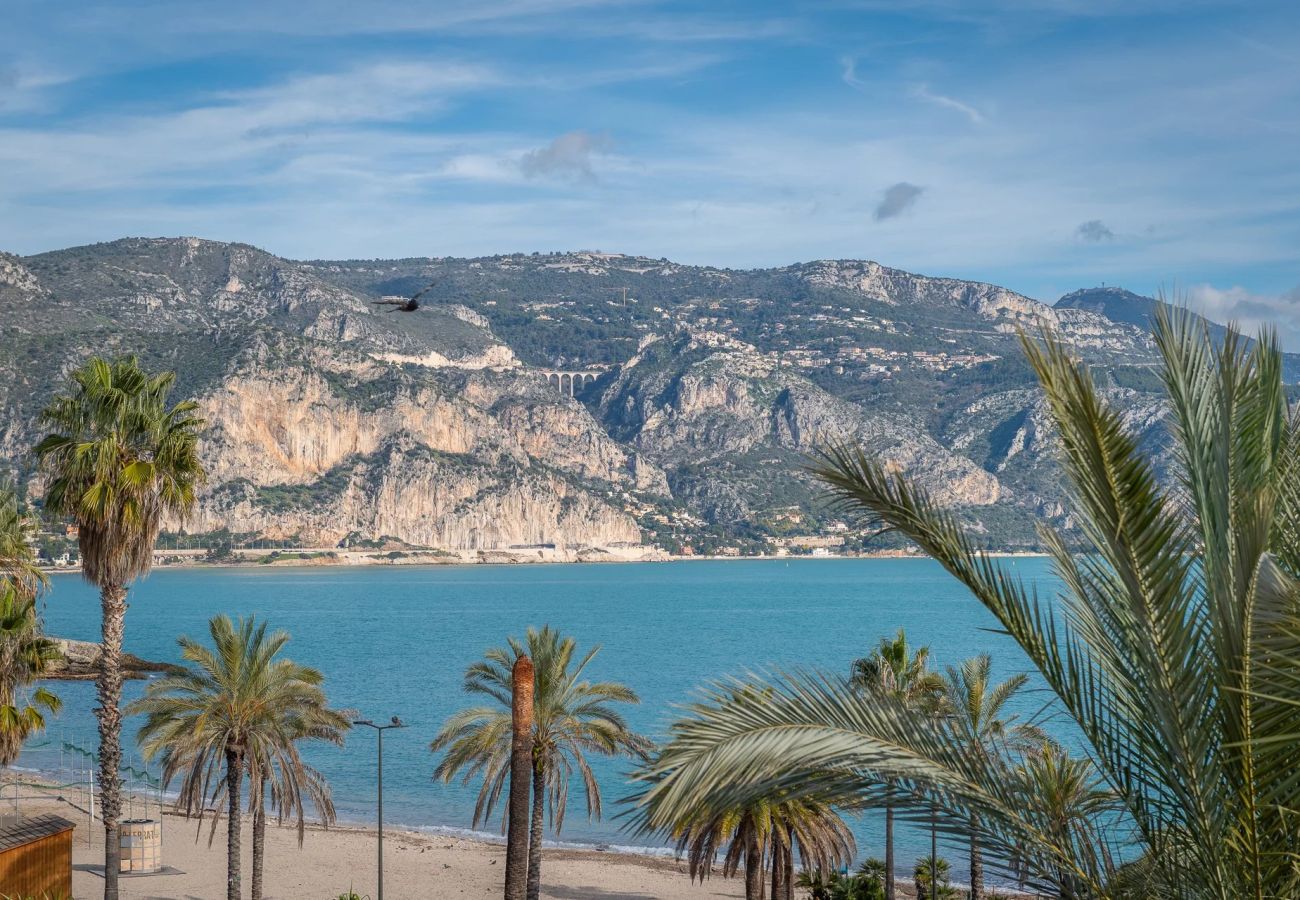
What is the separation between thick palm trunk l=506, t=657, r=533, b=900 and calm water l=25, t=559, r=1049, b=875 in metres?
12.7

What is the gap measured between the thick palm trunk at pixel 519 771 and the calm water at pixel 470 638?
41.6 feet

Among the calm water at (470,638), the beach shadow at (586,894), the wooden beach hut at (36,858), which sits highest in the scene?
the wooden beach hut at (36,858)

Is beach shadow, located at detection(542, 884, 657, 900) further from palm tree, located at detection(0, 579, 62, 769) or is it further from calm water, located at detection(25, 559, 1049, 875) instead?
palm tree, located at detection(0, 579, 62, 769)

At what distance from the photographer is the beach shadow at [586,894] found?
119ft

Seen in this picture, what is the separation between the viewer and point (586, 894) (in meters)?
36.8

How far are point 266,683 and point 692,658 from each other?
254 ft

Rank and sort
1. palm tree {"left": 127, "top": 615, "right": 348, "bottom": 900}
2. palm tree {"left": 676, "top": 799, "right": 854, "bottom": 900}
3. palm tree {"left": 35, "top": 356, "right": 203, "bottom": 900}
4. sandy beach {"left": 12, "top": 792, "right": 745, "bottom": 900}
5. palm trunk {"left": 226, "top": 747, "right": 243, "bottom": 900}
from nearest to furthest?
palm tree {"left": 35, "top": 356, "right": 203, "bottom": 900}, palm tree {"left": 676, "top": 799, "right": 854, "bottom": 900}, palm trunk {"left": 226, "top": 747, "right": 243, "bottom": 900}, palm tree {"left": 127, "top": 615, "right": 348, "bottom": 900}, sandy beach {"left": 12, "top": 792, "right": 745, "bottom": 900}

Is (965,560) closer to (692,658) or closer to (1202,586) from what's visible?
(1202,586)

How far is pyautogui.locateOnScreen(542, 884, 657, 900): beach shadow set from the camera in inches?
1433

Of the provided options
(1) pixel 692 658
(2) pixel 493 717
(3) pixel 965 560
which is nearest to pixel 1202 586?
(3) pixel 965 560

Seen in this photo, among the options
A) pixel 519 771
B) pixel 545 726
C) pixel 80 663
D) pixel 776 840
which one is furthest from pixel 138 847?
pixel 80 663

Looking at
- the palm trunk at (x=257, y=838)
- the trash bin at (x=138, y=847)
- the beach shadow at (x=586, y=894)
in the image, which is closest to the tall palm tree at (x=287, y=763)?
the palm trunk at (x=257, y=838)

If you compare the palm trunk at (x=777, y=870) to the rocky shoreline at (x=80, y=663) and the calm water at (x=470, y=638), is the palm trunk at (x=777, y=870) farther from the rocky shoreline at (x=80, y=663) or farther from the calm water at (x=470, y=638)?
the rocky shoreline at (x=80, y=663)

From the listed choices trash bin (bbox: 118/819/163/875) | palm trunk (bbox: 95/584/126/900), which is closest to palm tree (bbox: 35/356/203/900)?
palm trunk (bbox: 95/584/126/900)
